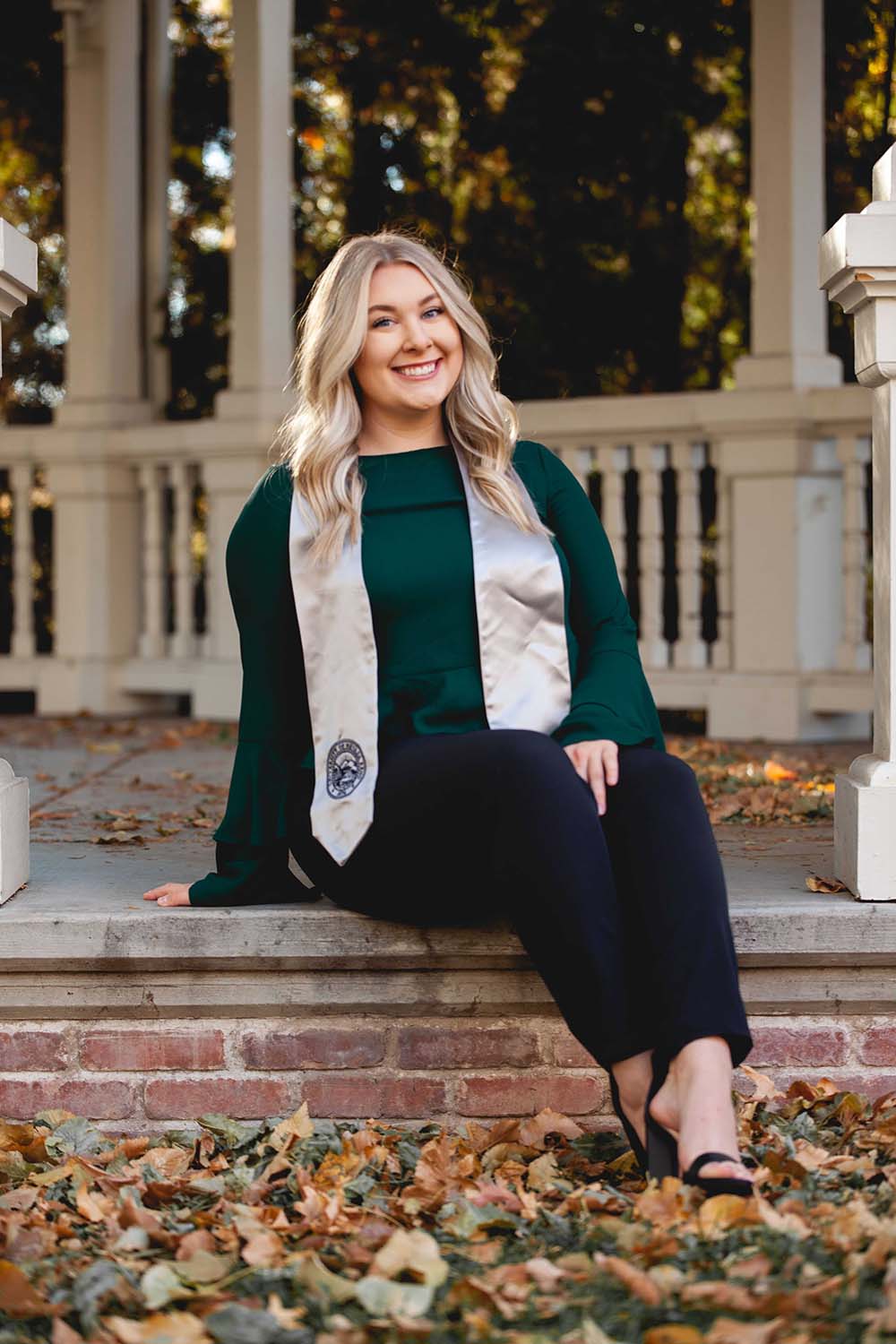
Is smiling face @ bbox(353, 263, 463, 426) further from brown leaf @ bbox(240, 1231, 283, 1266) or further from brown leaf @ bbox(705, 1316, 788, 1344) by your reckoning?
brown leaf @ bbox(705, 1316, 788, 1344)

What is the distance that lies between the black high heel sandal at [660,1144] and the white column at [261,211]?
440cm

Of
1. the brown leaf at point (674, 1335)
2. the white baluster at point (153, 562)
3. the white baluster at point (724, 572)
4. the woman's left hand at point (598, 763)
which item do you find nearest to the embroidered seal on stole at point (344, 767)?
the woman's left hand at point (598, 763)

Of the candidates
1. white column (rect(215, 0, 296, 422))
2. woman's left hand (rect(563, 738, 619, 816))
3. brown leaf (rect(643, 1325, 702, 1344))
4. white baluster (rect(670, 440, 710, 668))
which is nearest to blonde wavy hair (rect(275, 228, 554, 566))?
woman's left hand (rect(563, 738, 619, 816))

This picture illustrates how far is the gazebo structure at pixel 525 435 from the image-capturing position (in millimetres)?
2916

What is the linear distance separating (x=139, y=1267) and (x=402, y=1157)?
56 cm

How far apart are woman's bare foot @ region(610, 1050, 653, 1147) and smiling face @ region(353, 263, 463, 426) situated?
3.83 ft

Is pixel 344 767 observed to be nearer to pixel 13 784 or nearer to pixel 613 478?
pixel 13 784

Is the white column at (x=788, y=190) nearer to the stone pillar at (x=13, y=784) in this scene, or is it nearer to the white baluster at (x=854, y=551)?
the white baluster at (x=854, y=551)

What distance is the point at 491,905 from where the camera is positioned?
291 centimetres

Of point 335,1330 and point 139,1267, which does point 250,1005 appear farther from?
point 335,1330

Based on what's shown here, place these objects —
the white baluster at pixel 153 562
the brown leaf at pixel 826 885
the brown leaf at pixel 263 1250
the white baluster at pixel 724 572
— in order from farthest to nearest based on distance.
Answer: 1. the white baluster at pixel 153 562
2. the white baluster at pixel 724 572
3. the brown leaf at pixel 826 885
4. the brown leaf at pixel 263 1250

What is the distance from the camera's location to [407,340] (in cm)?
298

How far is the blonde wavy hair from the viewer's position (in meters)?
2.97

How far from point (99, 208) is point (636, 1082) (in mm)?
5635
